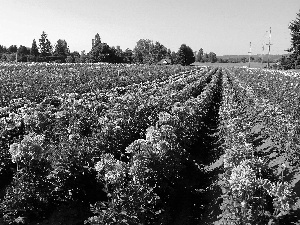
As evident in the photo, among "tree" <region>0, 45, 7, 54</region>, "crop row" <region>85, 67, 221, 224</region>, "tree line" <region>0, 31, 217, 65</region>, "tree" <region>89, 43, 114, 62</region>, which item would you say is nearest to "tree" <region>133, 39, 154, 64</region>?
"tree line" <region>0, 31, 217, 65</region>

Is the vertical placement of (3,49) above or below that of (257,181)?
above

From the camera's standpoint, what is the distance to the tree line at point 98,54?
3637 inches

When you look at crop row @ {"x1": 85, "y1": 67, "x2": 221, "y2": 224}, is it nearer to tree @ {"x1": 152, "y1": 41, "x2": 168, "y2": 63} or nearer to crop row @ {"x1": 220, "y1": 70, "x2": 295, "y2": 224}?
crop row @ {"x1": 220, "y1": 70, "x2": 295, "y2": 224}

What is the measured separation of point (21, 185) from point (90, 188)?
182cm

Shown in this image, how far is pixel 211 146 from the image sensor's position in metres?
15.6

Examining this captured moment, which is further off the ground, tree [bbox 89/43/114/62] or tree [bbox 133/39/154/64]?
tree [bbox 133/39/154/64]

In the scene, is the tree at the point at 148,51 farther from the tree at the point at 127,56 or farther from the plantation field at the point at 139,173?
the plantation field at the point at 139,173

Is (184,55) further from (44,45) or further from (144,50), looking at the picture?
(44,45)

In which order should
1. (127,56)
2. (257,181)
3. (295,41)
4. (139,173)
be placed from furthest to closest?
(127,56) < (295,41) < (139,173) < (257,181)

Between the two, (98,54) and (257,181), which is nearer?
(257,181)

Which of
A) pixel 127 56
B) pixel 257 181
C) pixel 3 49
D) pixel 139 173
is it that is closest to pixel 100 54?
pixel 127 56

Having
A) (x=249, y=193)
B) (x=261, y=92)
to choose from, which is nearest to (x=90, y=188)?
(x=249, y=193)

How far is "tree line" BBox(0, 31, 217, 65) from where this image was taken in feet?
303

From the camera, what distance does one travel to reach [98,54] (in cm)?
9250
